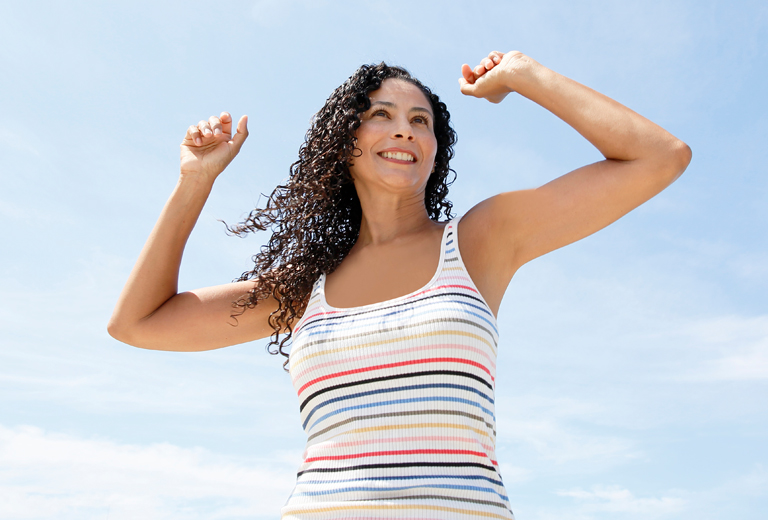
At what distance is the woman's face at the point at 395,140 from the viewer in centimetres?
385

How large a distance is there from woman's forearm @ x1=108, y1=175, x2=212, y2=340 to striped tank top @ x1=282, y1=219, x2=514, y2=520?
51.1 inches

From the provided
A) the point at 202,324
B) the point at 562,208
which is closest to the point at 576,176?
the point at 562,208

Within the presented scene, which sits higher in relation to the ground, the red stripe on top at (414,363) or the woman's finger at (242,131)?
the woman's finger at (242,131)

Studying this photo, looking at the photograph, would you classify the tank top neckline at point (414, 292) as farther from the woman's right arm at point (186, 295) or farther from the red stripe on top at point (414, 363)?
the woman's right arm at point (186, 295)

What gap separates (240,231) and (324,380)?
1418 millimetres

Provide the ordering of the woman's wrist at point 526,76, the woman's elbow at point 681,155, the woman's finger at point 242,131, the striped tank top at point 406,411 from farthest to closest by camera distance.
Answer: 1. the woman's finger at point 242,131
2. the woman's wrist at point 526,76
3. the woman's elbow at point 681,155
4. the striped tank top at point 406,411

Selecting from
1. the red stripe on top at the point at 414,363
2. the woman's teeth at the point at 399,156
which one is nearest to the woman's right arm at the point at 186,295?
the woman's teeth at the point at 399,156

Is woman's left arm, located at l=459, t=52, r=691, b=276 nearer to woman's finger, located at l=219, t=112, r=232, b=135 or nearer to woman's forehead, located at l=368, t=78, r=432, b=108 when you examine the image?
woman's forehead, located at l=368, t=78, r=432, b=108

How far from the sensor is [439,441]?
2.89 m

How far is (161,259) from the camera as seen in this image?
Answer: 4148 mm

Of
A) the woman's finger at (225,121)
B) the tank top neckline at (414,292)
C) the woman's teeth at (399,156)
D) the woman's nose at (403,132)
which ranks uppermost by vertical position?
the woman's finger at (225,121)

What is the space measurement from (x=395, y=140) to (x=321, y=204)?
66 cm

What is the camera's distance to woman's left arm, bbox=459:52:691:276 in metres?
3.19

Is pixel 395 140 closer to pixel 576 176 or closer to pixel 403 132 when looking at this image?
pixel 403 132
